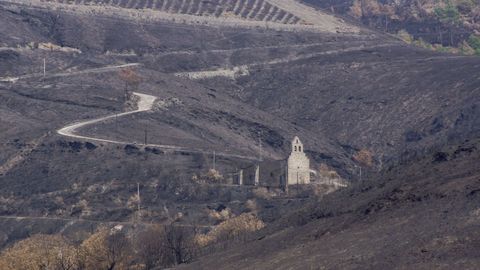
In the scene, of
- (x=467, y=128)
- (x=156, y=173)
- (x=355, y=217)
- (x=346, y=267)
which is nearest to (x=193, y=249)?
(x=355, y=217)

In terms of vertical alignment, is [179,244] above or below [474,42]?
above

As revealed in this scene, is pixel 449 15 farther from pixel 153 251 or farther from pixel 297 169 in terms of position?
pixel 153 251

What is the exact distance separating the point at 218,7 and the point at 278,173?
254 ft

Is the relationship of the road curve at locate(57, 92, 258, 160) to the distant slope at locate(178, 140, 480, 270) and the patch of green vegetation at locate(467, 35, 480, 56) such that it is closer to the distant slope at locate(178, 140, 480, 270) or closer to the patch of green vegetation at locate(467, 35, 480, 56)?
the distant slope at locate(178, 140, 480, 270)

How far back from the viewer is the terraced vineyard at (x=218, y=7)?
164 meters

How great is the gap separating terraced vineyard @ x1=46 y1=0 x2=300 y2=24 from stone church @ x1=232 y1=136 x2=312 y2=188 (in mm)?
70443

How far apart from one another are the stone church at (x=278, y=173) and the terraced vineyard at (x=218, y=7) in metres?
70.4

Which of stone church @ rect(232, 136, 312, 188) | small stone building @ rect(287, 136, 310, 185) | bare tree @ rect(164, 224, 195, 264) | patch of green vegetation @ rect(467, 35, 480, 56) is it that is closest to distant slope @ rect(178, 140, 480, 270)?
bare tree @ rect(164, 224, 195, 264)

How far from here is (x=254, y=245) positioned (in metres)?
59.4

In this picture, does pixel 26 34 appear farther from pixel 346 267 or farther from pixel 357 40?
pixel 346 267

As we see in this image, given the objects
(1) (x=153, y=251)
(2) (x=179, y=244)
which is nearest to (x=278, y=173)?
(1) (x=153, y=251)

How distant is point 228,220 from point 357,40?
80.8 m

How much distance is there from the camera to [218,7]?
168750 millimetres

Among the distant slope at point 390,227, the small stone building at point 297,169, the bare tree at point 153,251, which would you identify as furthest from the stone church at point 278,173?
the distant slope at point 390,227
